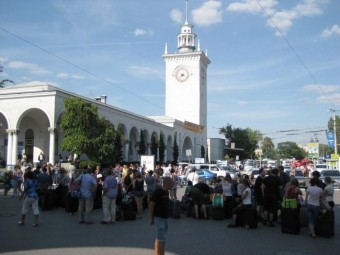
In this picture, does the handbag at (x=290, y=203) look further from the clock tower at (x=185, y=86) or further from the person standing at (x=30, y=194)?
the clock tower at (x=185, y=86)

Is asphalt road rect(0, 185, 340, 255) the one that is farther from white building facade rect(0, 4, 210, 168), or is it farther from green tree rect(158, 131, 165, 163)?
green tree rect(158, 131, 165, 163)

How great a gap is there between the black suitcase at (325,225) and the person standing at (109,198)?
6171 millimetres

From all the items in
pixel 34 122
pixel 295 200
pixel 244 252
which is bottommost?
pixel 244 252

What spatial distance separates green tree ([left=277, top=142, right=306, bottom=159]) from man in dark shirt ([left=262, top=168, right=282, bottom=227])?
455 feet

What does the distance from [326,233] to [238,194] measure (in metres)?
4.31

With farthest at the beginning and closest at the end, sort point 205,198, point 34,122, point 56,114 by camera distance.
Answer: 1. point 34,122
2. point 56,114
3. point 205,198

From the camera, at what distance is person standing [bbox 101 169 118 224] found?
13.4 metres

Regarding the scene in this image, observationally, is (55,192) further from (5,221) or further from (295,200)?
(295,200)

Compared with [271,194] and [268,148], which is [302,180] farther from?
[268,148]

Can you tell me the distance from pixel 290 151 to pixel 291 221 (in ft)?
478

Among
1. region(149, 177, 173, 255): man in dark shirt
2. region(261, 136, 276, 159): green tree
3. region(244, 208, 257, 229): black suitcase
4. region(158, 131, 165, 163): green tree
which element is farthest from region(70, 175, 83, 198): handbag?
region(261, 136, 276, 159): green tree

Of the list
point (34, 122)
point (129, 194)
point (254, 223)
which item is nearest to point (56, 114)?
point (34, 122)

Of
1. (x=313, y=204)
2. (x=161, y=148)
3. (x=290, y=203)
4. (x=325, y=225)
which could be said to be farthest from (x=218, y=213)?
(x=161, y=148)

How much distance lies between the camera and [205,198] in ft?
49.1
